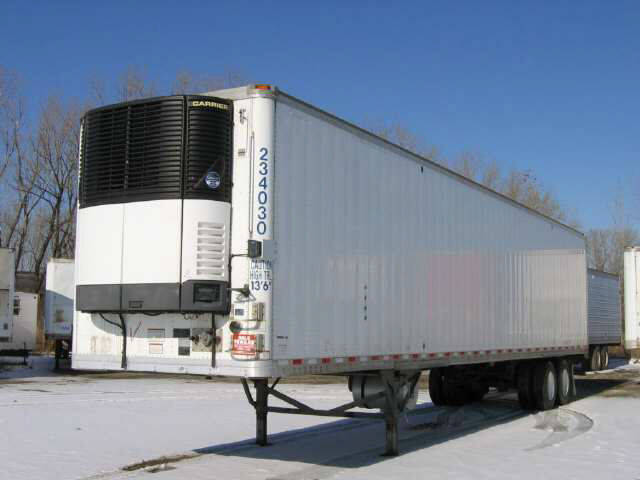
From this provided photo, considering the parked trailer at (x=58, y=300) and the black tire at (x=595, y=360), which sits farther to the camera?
the black tire at (x=595, y=360)

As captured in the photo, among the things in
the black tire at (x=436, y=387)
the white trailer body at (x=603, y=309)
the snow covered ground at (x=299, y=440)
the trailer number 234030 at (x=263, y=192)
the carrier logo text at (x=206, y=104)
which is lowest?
the snow covered ground at (x=299, y=440)

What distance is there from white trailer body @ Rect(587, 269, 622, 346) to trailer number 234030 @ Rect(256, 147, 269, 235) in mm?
21652

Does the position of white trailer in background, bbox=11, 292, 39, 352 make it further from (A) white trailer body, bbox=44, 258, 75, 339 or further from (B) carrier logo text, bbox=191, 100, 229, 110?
(B) carrier logo text, bbox=191, 100, 229, 110

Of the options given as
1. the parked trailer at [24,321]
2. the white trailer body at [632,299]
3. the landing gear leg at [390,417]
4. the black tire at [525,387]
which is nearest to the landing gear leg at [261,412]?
the landing gear leg at [390,417]

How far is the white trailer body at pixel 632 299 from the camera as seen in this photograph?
20.0m

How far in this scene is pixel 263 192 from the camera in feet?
26.9

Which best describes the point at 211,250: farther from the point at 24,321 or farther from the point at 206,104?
the point at 24,321

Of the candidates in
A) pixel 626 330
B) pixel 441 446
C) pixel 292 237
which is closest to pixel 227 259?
pixel 292 237

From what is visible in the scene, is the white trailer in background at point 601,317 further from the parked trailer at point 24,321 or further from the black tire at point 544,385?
the parked trailer at point 24,321

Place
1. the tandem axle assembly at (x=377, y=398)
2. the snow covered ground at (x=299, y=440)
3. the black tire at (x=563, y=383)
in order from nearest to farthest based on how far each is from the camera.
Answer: the snow covered ground at (x=299, y=440) → the tandem axle assembly at (x=377, y=398) → the black tire at (x=563, y=383)

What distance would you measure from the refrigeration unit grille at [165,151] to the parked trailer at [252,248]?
0.05 feet

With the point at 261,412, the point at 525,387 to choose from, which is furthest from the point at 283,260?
the point at 525,387

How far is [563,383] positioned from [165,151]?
11.9m

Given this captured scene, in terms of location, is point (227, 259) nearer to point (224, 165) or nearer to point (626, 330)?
point (224, 165)
